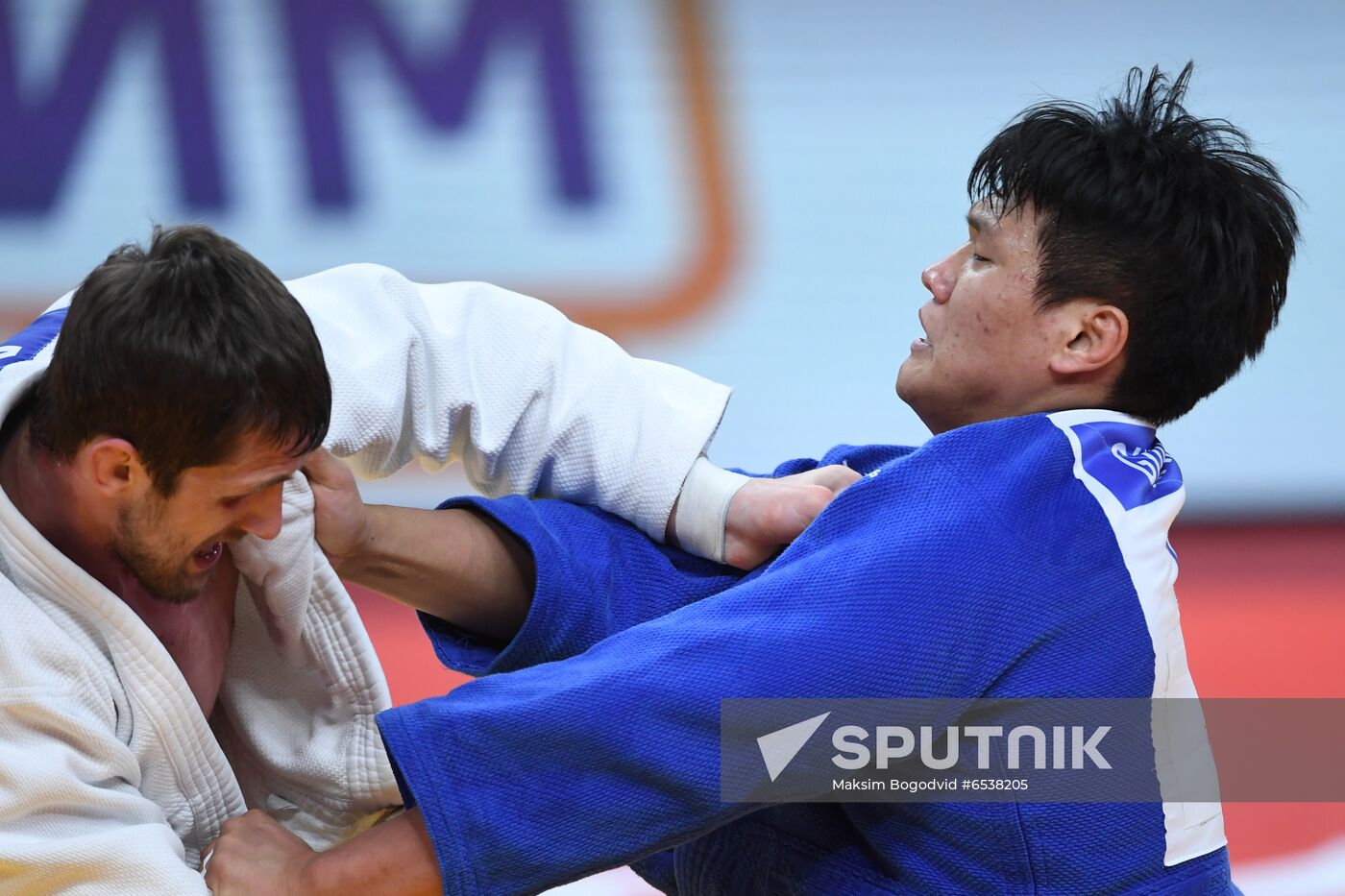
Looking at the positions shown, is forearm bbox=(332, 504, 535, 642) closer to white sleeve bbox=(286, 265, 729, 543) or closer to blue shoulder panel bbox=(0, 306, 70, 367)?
white sleeve bbox=(286, 265, 729, 543)

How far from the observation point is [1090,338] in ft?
5.07

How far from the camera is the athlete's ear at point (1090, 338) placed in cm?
152

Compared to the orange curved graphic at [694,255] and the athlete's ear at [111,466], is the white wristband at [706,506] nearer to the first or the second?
the athlete's ear at [111,466]

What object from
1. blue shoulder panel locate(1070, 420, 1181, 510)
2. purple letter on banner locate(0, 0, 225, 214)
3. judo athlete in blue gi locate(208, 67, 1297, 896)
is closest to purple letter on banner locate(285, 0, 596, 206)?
purple letter on banner locate(0, 0, 225, 214)

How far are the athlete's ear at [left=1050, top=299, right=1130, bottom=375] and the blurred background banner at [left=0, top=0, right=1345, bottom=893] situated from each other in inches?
70.3

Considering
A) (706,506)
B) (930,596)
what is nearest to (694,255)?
(706,506)

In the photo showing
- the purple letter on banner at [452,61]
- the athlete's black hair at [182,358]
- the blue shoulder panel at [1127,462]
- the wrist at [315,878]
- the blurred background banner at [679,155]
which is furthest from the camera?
the purple letter on banner at [452,61]

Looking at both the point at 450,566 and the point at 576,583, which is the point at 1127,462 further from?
the point at 450,566

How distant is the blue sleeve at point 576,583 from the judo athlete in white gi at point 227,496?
0.04 m

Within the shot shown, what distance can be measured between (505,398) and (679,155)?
2249 mm

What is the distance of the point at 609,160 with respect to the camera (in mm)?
3672

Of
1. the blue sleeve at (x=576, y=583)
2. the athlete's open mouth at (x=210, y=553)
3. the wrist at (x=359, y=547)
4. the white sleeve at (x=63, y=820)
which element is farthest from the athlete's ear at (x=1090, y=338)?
the white sleeve at (x=63, y=820)

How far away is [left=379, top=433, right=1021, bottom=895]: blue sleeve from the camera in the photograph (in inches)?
49.1

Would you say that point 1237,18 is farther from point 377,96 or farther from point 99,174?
point 99,174
